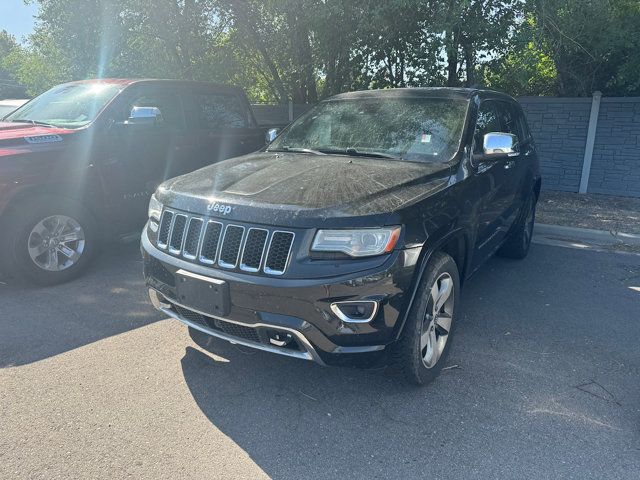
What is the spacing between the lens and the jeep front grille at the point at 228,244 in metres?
2.70

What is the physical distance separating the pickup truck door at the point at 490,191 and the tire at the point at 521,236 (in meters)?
0.70

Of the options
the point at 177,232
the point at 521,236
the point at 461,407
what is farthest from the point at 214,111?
the point at 461,407

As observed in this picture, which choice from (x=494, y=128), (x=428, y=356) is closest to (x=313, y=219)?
(x=428, y=356)

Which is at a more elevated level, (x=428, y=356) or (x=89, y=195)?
(x=89, y=195)

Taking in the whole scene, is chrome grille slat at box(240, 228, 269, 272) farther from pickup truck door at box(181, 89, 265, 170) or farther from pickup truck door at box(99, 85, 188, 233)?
pickup truck door at box(181, 89, 265, 170)

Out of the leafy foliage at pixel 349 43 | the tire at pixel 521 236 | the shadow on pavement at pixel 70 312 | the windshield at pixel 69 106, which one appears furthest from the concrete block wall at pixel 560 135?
the shadow on pavement at pixel 70 312

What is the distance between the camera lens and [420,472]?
8.15ft

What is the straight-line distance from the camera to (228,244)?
2.83m

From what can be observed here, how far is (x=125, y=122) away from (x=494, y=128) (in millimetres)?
3531

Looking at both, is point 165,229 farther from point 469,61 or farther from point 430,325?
point 469,61

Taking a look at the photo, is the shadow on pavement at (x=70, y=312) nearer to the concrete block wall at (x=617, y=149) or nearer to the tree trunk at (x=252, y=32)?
the tree trunk at (x=252, y=32)

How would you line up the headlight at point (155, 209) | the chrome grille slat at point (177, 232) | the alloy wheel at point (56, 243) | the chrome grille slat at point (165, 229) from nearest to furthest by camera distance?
the chrome grille slat at point (177, 232) < the chrome grille slat at point (165, 229) < the headlight at point (155, 209) < the alloy wheel at point (56, 243)

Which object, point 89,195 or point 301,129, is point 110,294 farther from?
point 301,129

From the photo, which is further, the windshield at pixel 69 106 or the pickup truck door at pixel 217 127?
the pickup truck door at pixel 217 127
